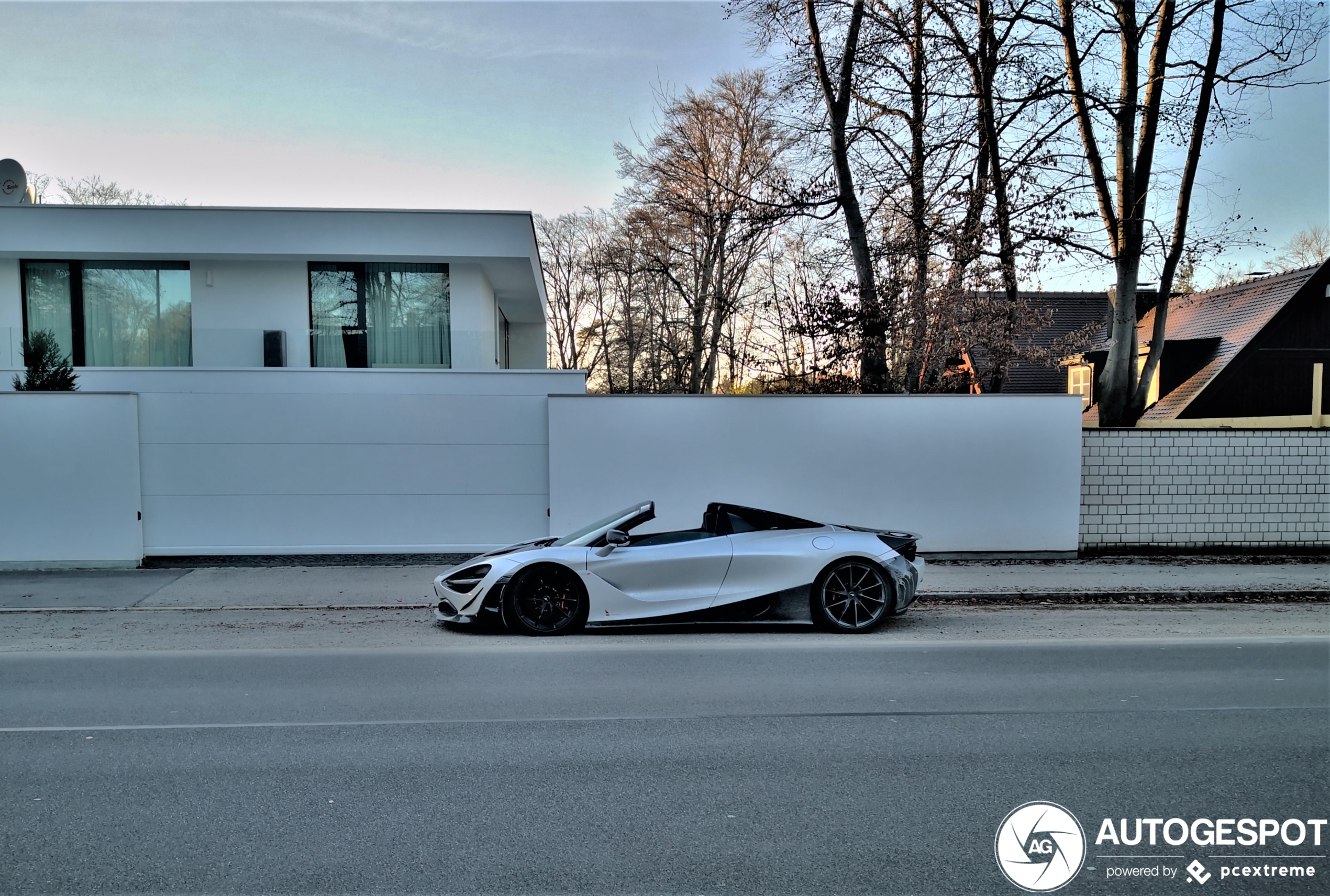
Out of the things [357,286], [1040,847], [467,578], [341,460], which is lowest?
[1040,847]

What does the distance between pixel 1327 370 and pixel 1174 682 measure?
27.2 m

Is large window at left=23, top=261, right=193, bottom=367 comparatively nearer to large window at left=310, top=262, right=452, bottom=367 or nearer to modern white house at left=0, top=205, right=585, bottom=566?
modern white house at left=0, top=205, right=585, bottom=566

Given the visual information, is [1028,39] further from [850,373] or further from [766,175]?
[850,373]

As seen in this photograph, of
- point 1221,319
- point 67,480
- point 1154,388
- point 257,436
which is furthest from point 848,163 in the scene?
point 1221,319

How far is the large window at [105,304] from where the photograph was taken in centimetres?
1512

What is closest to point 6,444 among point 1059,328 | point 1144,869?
point 1144,869

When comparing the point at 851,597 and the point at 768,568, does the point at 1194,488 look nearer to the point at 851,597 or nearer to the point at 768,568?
the point at 851,597

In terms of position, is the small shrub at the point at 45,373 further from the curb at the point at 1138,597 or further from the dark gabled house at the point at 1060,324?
the dark gabled house at the point at 1060,324

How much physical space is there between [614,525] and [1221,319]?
29.5m

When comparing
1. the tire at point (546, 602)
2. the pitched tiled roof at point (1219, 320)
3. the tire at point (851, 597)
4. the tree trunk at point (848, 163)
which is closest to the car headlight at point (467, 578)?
the tire at point (546, 602)

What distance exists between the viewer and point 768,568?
802 cm

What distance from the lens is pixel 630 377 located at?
35031mm

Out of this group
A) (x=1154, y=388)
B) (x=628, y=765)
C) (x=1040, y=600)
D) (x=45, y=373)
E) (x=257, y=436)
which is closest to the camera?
(x=628, y=765)

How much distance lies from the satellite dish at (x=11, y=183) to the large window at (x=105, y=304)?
1.37m
